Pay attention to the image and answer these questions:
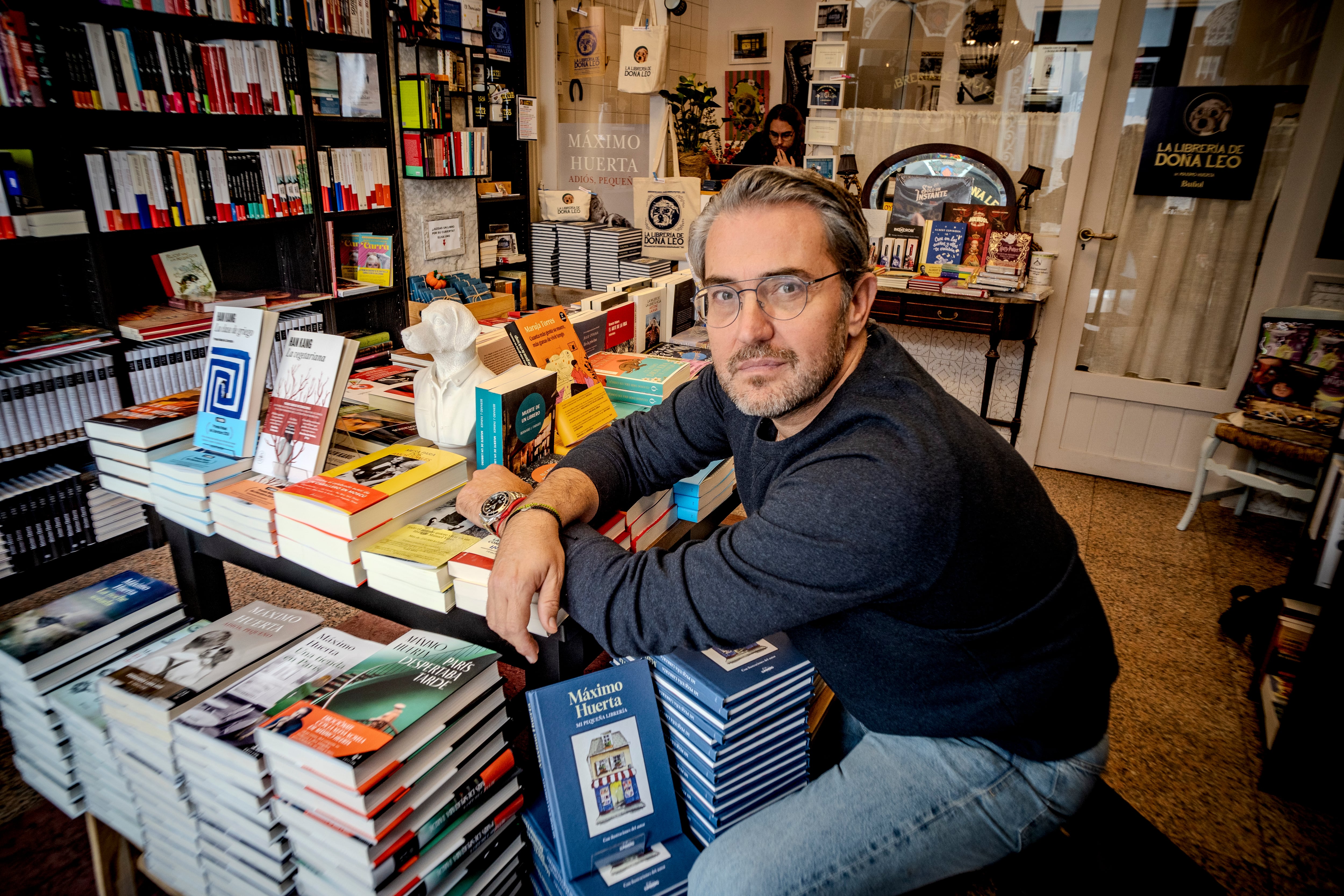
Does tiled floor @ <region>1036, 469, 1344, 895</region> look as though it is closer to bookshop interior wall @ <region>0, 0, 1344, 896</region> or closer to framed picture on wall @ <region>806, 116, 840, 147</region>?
bookshop interior wall @ <region>0, 0, 1344, 896</region>

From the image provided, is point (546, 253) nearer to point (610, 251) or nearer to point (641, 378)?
point (610, 251)

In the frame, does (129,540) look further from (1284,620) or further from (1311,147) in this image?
(1311,147)

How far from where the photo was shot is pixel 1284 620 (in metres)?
2.07

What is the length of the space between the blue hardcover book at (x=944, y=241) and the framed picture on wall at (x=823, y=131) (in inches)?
27.7

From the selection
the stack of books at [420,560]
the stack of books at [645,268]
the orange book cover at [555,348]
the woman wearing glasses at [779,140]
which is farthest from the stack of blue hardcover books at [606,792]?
the woman wearing glasses at [779,140]

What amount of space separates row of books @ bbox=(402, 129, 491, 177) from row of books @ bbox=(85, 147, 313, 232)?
2.01 feet

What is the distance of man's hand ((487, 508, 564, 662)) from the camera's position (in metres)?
1.04

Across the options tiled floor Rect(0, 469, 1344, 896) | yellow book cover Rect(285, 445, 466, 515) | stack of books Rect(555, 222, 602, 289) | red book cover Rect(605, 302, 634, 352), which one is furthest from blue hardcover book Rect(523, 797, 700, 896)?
stack of books Rect(555, 222, 602, 289)

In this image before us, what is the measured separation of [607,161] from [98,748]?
3.88 metres

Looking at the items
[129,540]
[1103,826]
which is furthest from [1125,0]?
[129,540]

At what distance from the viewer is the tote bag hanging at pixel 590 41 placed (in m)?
4.21

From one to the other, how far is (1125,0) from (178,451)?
4.07 meters

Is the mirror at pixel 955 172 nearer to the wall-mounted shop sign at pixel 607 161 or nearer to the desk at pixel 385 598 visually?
the wall-mounted shop sign at pixel 607 161

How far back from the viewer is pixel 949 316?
A: 11.0 ft
